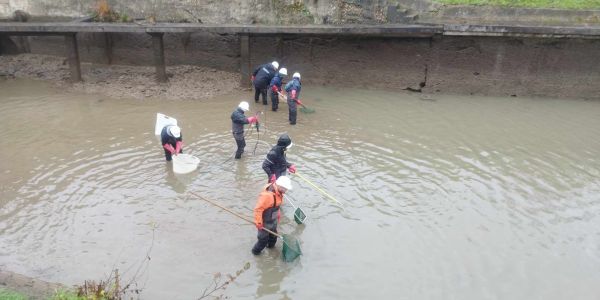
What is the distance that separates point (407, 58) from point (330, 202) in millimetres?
7376

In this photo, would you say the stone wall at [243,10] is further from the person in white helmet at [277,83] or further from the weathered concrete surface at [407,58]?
the person in white helmet at [277,83]

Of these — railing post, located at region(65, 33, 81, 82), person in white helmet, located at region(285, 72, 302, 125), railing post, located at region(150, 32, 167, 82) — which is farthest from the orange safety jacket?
railing post, located at region(65, 33, 81, 82)

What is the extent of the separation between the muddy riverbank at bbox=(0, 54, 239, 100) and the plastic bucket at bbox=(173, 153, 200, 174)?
4603 millimetres

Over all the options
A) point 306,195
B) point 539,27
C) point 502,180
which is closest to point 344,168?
point 306,195

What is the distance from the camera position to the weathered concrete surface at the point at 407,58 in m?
13.6

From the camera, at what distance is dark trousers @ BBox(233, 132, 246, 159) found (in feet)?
32.3

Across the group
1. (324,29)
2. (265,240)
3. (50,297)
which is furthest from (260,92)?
(50,297)

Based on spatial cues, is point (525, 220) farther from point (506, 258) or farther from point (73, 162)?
point (73, 162)

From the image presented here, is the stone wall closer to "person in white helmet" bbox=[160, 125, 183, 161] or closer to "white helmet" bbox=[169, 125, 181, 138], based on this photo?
"person in white helmet" bbox=[160, 125, 183, 161]

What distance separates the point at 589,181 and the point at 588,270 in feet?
10.5

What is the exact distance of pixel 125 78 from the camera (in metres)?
14.6

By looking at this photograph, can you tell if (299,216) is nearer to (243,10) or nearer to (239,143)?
(239,143)

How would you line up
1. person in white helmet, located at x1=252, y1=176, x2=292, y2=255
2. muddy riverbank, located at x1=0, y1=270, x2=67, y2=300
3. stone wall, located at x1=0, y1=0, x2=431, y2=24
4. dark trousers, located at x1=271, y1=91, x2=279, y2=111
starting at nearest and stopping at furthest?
muddy riverbank, located at x1=0, y1=270, x2=67, y2=300 → person in white helmet, located at x1=252, y1=176, x2=292, y2=255 → dark trousers, located at x1=271, y1=91, x2=279, y2=111 → stone wall, located at x1=0, y1=0, x2=431, y2=24

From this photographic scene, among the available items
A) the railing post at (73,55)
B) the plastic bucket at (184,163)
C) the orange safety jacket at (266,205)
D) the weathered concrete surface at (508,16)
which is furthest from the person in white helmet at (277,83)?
the railing post at (73,55)
